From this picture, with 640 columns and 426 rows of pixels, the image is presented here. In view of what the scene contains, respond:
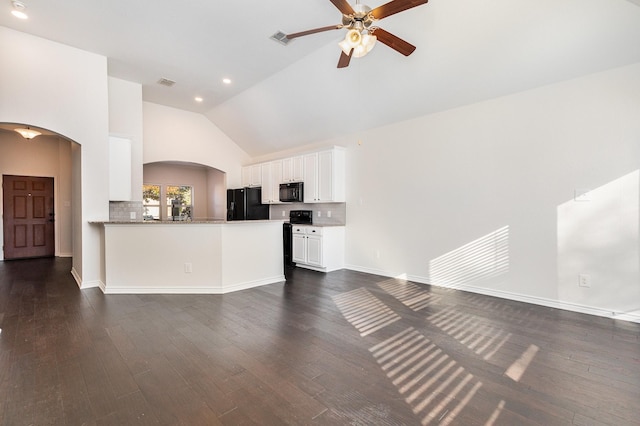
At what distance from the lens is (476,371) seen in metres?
2.18

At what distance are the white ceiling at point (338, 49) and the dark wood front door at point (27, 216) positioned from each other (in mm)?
4086

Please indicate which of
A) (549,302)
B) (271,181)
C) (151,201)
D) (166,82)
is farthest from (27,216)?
(549,302)

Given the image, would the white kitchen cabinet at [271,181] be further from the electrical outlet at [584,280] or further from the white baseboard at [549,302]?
the electrical outlet at [584,280]

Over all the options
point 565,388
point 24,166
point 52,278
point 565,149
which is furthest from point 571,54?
point 24,166

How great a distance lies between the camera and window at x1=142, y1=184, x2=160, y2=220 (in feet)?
31.7

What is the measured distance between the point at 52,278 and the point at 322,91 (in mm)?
5498

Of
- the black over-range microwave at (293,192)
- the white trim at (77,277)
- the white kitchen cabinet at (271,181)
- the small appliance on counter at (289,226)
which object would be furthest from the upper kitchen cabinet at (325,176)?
the white trim at (77,277)

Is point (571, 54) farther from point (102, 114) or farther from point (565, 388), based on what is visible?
point (102, 114)

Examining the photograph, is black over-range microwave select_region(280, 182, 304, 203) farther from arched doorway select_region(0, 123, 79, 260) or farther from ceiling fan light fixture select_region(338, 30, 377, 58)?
arched doorway select_region(0, 123, 79, 260)

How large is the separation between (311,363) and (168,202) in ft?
30.4

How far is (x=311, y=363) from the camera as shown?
228 cm

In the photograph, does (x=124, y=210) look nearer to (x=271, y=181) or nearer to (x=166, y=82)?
(x=166, y=82)

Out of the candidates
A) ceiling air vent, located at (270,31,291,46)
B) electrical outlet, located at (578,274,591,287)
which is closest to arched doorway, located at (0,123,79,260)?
ceiling air vent, located at (270,31,291,46)

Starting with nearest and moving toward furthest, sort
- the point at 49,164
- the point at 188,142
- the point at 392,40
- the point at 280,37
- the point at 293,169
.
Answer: the point at 392,40
the point at 280,37
the point at 293,169
the point at 188,142
the point at 49,164
